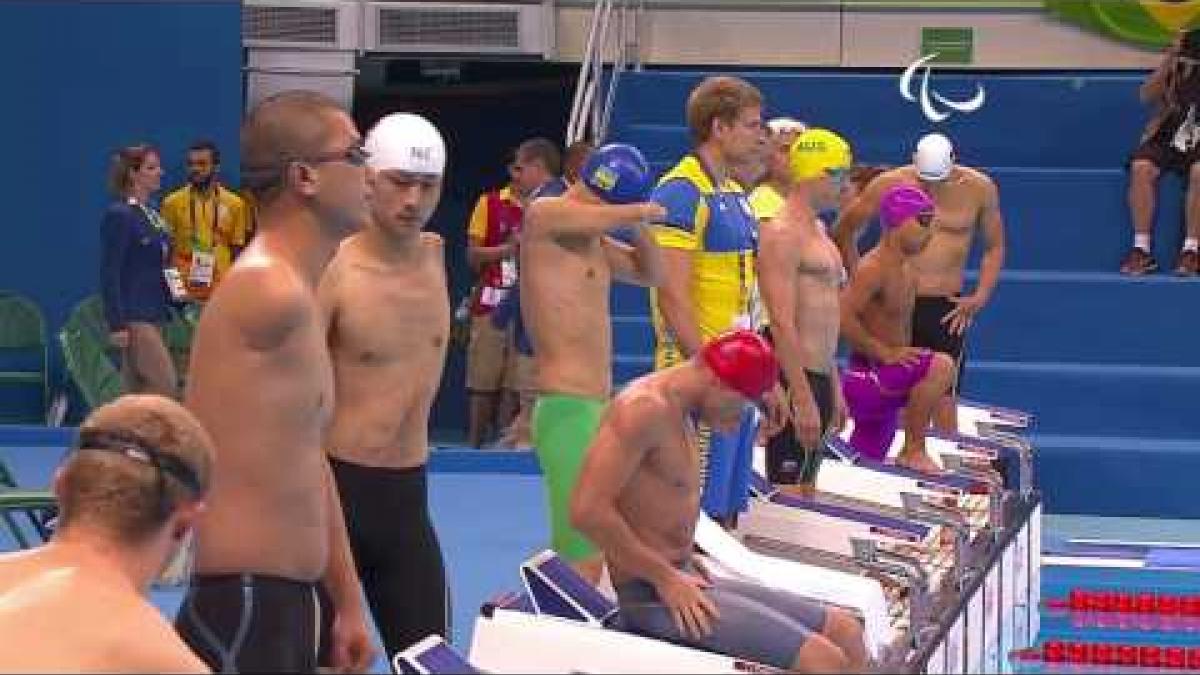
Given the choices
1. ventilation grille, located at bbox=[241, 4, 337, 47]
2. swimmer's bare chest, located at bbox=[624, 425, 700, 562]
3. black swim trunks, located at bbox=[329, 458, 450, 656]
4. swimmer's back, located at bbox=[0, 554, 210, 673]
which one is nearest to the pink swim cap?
swimmer's bare chest, located at bbox=[624, 425, 700, 562]

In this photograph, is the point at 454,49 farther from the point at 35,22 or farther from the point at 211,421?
the point at 211,421

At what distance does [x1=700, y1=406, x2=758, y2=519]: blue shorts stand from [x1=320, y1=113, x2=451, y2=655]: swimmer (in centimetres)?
208

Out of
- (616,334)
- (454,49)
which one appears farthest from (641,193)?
(454,49)

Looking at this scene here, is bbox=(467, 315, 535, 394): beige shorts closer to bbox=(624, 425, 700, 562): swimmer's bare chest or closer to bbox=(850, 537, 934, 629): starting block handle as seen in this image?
bbox=(850, 537, 934, 629): starting block handle

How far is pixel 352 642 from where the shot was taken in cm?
464

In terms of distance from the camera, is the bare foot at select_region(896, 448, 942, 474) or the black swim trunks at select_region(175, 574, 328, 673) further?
the bare foot at select_region(896, 448, 942, 474)

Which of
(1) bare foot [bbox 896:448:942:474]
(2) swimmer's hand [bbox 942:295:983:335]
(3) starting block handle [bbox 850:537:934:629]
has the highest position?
(2) swimmer's hand [bbox 942:295:983:335]

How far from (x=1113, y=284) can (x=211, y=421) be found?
9.99 m

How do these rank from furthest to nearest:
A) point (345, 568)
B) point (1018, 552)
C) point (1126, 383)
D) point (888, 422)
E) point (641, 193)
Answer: point (1126, 383), point (888, 422), point (1018, 552), point (641, 193), point (345, 568)

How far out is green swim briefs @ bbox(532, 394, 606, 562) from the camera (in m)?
6.58

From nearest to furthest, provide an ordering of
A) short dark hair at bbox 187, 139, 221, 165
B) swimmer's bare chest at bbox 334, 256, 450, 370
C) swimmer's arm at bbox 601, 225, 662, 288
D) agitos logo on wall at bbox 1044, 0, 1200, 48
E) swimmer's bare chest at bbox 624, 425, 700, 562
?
swimmer's bare chest at bbox 334, 256, 450, 370 < swimmer's bare chest at bbox 624, 425, 700, 562 < swimmer's arm at bbox 601, 225, 662, 288 < short dark hair at bbox 187, 139, 221, 165 < agitos logo on wall at bbox 1044, 0, 1200, 48

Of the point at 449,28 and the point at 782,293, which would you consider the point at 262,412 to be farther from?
the point at 449,28

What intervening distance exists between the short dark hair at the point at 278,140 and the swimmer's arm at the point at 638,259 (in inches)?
105

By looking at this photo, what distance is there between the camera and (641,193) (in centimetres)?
688
